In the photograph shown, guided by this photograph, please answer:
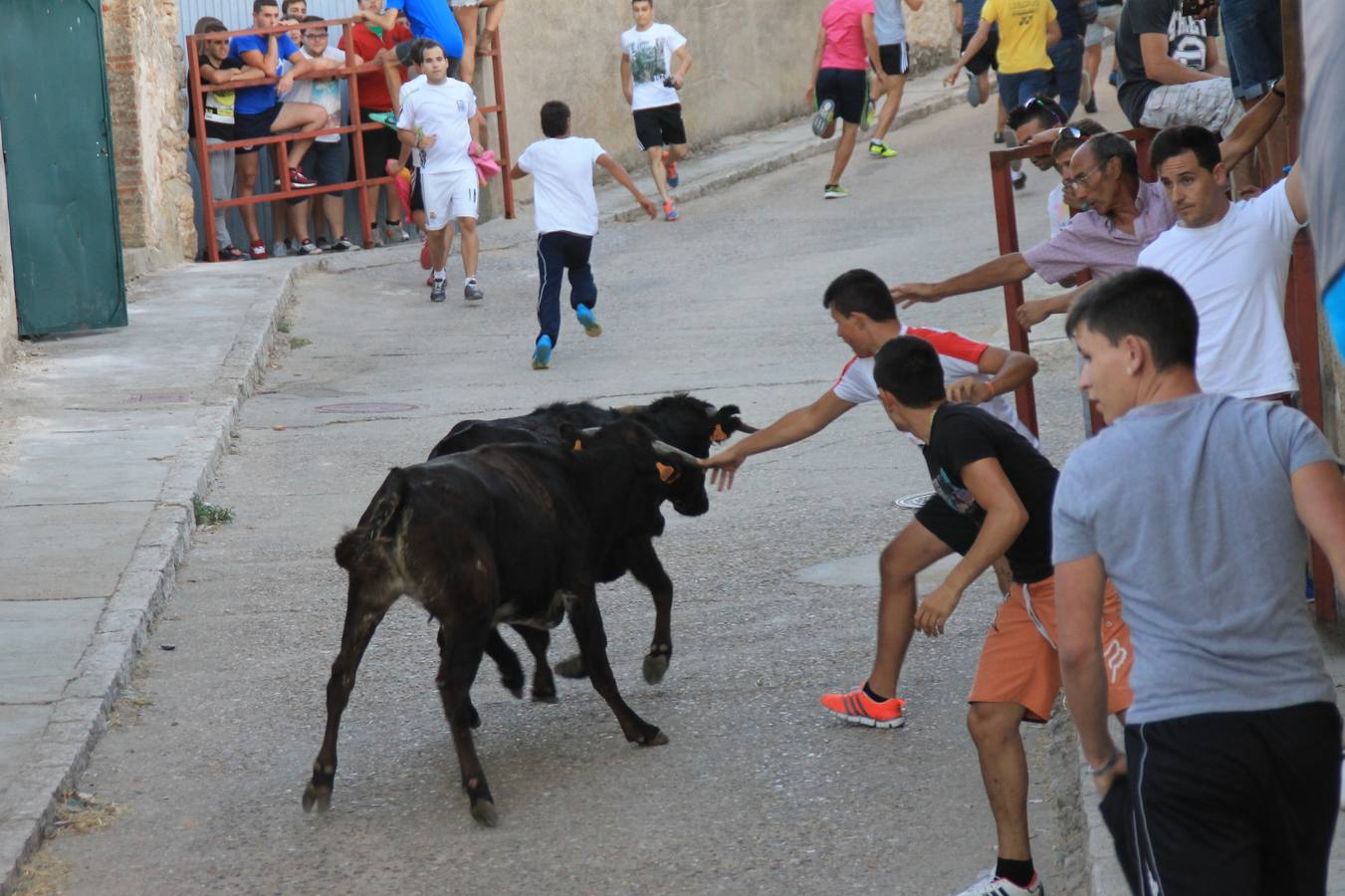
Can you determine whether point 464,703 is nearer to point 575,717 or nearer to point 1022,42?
point 575,717

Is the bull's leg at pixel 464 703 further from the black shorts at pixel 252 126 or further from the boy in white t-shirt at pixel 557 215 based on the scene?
the black shorts at pixel 252 126

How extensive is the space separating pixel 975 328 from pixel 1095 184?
6.40m

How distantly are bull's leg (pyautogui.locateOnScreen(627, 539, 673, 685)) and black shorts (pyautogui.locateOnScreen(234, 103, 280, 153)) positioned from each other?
463 inches

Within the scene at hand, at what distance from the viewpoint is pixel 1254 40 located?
24.9 ft

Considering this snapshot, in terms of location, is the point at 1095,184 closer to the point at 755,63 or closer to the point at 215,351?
the point at 215,351

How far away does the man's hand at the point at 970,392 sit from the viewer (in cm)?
567

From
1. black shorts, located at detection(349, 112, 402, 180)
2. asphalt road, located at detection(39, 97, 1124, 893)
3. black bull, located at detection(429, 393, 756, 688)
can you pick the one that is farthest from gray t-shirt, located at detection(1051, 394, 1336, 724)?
black shorts, located at detection(349, 112, 402, 180)

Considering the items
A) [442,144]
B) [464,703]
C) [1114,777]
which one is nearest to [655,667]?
[464,703]

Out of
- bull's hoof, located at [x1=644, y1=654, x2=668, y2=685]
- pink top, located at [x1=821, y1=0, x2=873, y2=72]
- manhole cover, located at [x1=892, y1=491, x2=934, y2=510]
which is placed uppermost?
pink top, located at [x1=821, y1=0, x2=873, y2=72]

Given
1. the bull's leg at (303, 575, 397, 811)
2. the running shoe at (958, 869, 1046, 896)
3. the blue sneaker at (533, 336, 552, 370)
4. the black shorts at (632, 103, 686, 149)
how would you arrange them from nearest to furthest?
the running shoe at (958, 869, 1046, 896) → the bull's leg at (303, 575, 397, 811) → the blue sneaker at (533, 336, 552, 370) → the black shorts at (632, 103, 686, 149)

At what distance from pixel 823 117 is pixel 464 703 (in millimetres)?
13357

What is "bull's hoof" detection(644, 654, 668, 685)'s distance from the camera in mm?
6559

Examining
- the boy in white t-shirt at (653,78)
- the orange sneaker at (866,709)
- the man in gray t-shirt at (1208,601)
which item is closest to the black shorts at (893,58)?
the boy in white t-shirt at (653,78)

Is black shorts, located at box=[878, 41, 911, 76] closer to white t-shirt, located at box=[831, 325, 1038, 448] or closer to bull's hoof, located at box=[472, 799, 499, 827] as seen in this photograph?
white t-shirt, located at box=[831, 325, 1038, 448]
